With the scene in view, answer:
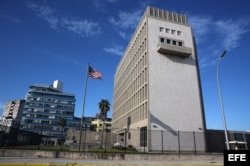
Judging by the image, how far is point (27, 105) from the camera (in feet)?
376

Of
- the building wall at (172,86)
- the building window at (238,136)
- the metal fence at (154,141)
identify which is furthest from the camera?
the building window at (238,136)

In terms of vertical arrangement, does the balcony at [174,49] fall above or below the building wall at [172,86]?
above

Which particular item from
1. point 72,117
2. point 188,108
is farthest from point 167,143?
point 72,117

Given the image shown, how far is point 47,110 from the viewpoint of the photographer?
11725cm

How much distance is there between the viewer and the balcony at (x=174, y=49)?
142 feet

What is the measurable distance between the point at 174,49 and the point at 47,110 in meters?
96.2

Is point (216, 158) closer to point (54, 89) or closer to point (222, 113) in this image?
point (222, 113)

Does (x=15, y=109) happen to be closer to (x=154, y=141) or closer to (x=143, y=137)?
(x=143, y=137)

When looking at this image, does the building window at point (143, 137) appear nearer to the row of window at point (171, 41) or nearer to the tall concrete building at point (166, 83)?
the tall concrete building at point (166, 83)

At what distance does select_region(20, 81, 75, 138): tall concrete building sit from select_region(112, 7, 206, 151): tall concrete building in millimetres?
79192

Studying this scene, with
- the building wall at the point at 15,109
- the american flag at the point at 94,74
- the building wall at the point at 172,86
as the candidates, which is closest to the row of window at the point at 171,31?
the building wall at the point at 172,86

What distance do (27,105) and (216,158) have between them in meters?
113

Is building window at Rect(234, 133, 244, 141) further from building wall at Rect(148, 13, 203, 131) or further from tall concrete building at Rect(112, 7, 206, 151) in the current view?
building wall at Rect(148, 13, 203, 131)

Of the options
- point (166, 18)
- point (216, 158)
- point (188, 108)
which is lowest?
point (216, 158)
